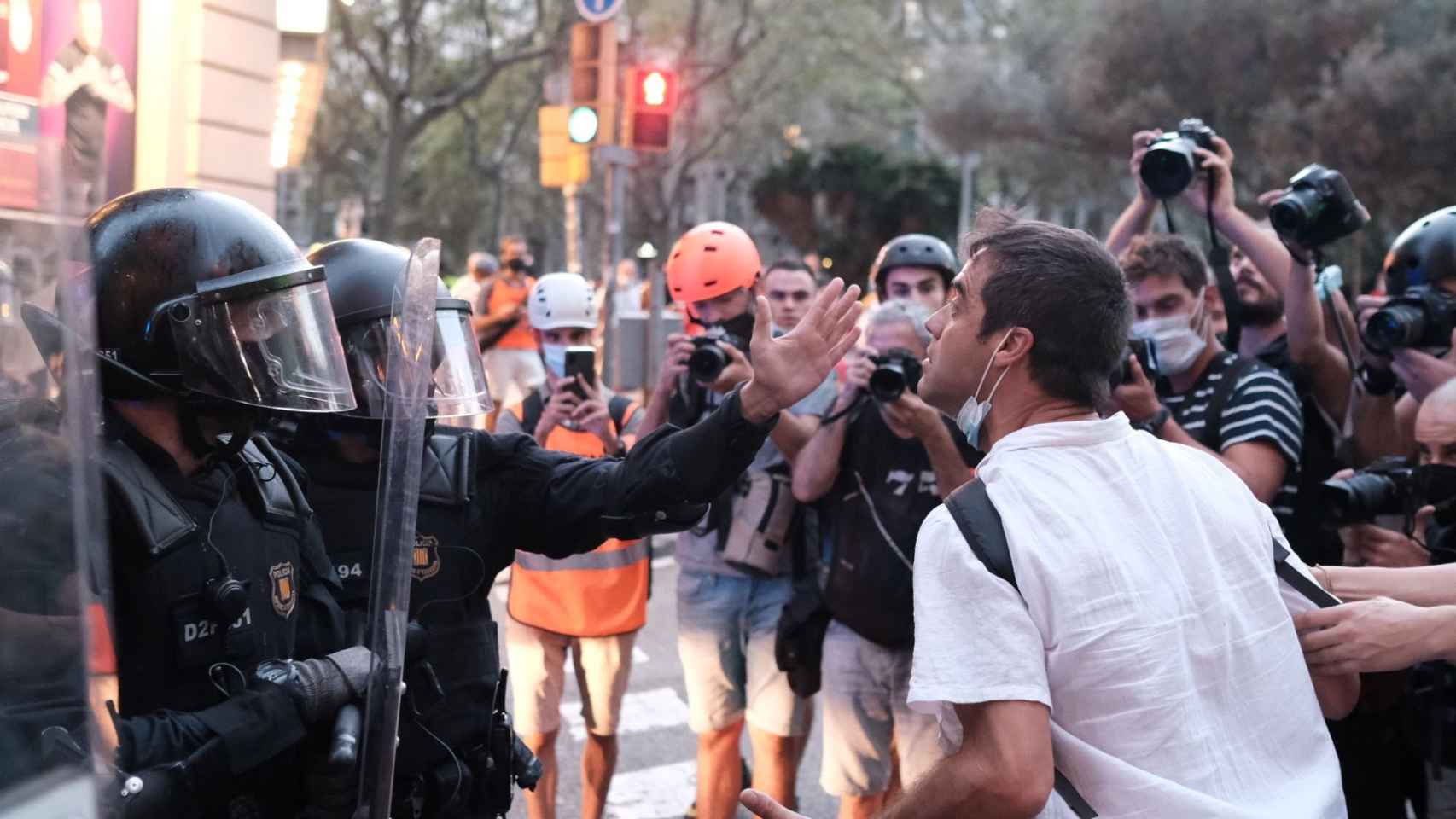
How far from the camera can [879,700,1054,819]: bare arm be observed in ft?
6.43

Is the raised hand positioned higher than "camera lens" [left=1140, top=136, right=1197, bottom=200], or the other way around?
"camera lens" [left=1140, top=136, right=1197, bottom=200]

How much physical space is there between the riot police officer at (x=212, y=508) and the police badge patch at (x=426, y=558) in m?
0.23

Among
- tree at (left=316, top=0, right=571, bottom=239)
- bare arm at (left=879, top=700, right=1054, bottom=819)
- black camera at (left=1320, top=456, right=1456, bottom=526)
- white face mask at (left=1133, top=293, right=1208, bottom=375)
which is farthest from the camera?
tree at (left=316, top=0, right=571, bottom=239)

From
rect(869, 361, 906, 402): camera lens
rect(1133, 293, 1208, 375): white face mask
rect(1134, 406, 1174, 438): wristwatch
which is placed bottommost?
rect(1134, 406, 1174, 438): wristwatch

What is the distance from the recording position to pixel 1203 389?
4359mm

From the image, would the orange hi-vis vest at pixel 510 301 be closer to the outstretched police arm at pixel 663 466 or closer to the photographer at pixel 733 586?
the photographer at pixel 733 586

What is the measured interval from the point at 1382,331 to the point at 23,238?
12.2ft

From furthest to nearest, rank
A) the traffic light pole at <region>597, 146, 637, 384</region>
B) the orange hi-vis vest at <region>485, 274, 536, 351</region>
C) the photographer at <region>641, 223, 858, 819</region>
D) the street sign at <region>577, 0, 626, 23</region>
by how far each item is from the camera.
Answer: the orange hi-vis vest at <region>485, 274, 536, 351</region> < the traffic light pole at <region>597, 146, 637, 384</region> < the street sign at <region>577, 0, 626, 23</region> < the photographer at <region>641, 223, 858, 819</region>

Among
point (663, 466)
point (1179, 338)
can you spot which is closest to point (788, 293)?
point (1179, 338)

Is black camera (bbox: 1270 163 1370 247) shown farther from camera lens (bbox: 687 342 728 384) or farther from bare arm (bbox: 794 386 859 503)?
camera lens (bbox: 687 342 728 384)

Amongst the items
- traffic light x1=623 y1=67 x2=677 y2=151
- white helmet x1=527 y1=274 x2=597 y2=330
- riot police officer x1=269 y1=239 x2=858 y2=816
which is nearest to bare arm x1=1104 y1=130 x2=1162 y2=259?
white helmet x1=527 y1=274 x2=597 y2=330

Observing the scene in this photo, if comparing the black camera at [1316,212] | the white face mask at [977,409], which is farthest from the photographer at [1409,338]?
the white face mask at [977,409]

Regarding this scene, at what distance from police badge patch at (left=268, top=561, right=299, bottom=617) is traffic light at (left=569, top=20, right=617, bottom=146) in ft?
27.1

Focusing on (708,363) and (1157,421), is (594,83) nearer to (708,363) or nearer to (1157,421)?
(708,363)
